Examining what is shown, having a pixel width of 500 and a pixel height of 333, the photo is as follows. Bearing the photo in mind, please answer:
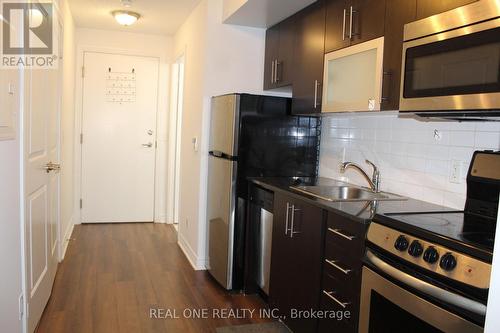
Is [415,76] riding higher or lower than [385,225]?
higher

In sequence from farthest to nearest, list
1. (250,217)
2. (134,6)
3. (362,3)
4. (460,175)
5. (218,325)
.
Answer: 1. (134,6)
2. (250,217)
3. (218,325)
4. (362,3)
5. (460,175)

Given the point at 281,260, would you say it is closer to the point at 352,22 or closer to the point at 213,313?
the point at 213,313

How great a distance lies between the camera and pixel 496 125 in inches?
76.9

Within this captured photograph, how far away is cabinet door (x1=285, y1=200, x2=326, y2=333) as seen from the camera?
2234mm

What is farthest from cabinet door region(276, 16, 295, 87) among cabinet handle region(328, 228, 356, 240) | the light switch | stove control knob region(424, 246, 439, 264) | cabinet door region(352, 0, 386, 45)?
stove control knob region(424, 246, 439, 264)

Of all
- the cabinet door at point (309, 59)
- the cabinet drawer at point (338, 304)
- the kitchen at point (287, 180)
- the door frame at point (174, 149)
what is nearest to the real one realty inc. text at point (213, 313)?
the kitchen at point (287, 180)

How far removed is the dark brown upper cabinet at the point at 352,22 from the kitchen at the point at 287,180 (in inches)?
0.5

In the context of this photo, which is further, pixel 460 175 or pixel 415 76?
pixel 460 175

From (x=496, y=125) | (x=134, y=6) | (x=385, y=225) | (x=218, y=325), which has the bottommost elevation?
(x=218, y=325)

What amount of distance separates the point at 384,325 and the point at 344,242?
41 centimetres

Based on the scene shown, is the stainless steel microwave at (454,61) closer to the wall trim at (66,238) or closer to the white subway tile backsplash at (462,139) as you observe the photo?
the white subway tile backsplash at (462,139)

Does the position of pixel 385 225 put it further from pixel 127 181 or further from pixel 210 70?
pixel 127 181

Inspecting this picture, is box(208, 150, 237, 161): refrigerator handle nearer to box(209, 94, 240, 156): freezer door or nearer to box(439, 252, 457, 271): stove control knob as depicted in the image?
box(209, 94, 240, 156): freezer door

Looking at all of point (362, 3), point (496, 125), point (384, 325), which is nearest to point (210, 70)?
point (362, 3)
